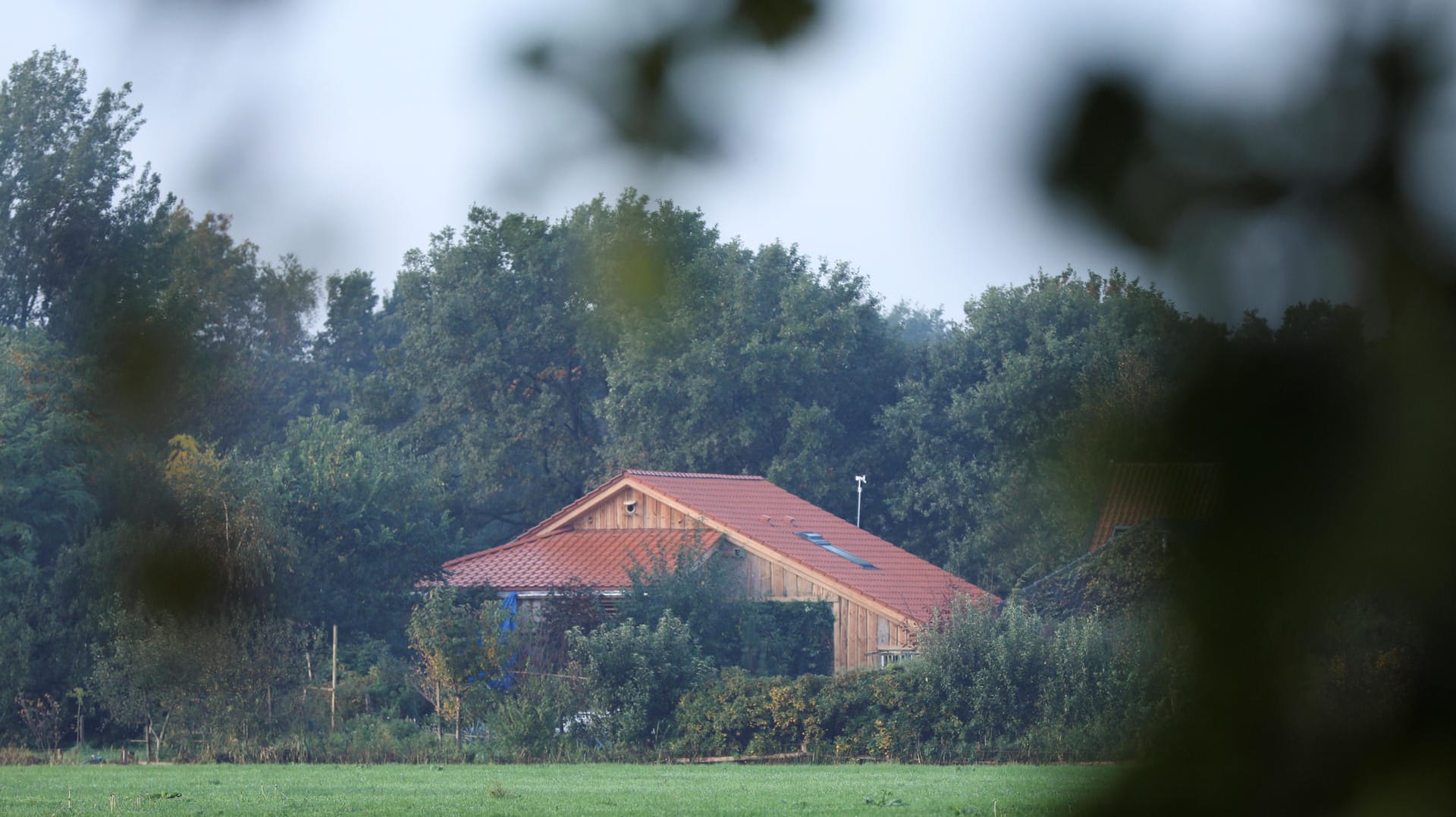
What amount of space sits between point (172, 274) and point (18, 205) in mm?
376

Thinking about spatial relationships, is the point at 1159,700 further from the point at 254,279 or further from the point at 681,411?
the point at 681,411

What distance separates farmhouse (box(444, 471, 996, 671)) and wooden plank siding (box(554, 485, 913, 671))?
0.02 metres

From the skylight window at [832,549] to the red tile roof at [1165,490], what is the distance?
72.5 feet

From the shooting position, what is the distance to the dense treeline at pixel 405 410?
1819 millimetres

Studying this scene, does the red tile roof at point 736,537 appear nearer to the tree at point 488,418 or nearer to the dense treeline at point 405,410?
the dense treeline at point 405,410

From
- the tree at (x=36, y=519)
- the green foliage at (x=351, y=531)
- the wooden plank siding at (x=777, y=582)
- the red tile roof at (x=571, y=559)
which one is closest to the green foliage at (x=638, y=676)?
the wooden plank siding at (x=777, y=582)

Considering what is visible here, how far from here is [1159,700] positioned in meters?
1.78

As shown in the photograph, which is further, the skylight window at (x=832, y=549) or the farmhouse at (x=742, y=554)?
the skylight window at (x=832, y=549)

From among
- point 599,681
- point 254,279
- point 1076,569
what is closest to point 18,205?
point 254,279

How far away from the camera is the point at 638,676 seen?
17.4 metres

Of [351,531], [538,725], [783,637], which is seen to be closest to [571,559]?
[351,531]

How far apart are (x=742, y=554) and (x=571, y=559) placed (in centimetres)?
301

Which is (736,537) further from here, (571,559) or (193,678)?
(193,678)

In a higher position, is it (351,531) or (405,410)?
(405,410)
